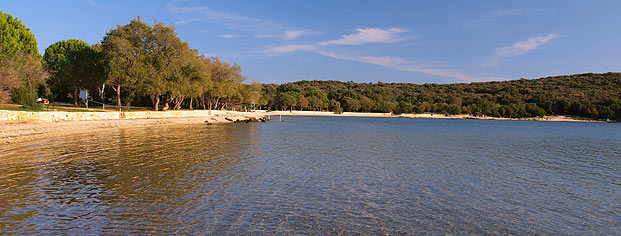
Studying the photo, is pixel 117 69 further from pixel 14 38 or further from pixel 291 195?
pixel 291 195

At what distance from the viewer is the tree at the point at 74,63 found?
197ft

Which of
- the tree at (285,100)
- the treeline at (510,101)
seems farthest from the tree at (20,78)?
the tree at (285,100)

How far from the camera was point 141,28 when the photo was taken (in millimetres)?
58844

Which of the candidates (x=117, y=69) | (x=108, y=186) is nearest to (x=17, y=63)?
(x=117, y=69)

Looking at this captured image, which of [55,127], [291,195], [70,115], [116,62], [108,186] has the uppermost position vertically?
[116,62]

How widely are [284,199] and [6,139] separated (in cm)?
2465

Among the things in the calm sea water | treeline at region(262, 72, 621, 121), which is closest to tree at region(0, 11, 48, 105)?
the calm sea water

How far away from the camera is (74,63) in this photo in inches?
2425

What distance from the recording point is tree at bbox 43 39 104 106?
5997 cm

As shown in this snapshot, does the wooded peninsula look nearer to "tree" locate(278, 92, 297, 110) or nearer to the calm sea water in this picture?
the calm sea water

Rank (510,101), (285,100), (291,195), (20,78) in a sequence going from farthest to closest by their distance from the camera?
(510,101)
(285,100)
(20,78)
(291,195)

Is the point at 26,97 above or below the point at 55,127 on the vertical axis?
above

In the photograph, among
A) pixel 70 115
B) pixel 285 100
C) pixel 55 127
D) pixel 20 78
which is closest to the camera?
pixel 55 127

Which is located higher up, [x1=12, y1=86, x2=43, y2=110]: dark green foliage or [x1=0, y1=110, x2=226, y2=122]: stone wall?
[x1=12, y1=86, x2=43, y2=110]: dark green foliage
